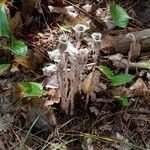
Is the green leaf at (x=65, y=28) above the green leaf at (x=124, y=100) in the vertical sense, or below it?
above

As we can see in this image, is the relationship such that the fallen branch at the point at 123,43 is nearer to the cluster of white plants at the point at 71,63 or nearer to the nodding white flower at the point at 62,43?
the cluster of white plants at the point at 71,63

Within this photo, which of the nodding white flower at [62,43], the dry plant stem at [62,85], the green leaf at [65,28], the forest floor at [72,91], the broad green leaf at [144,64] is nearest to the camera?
the nodding white flower at [62,43]

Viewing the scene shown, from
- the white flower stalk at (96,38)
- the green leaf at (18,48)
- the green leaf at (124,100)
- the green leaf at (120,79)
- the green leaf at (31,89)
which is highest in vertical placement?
the white flower stalk at (96,38)

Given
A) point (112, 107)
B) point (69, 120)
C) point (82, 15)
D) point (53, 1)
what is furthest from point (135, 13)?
point (69, 120)

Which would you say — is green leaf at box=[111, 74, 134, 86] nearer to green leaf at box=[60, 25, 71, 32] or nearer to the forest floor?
Answer: the forest floor

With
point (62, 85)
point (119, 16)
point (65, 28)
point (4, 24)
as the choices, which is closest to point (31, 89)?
point (62, 85)

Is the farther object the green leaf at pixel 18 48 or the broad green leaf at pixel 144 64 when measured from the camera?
the broad green leaf at pixel 144 64

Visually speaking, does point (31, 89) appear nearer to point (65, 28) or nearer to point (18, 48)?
point (18, 48)

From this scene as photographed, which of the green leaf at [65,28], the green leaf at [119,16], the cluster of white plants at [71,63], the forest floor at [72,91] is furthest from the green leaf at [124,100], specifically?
the green leaf at [65,28]
